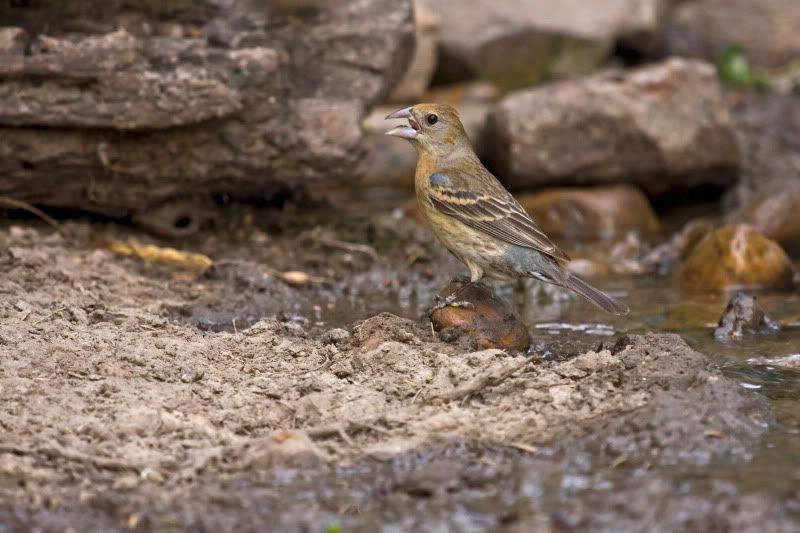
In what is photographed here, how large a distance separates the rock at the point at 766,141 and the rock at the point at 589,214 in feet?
3.26

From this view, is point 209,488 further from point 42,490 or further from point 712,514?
point 712,514

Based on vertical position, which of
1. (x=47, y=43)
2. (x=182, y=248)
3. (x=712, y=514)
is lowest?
(x=182, y=248)

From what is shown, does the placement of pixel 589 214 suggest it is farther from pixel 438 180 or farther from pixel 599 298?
pixel 599 298

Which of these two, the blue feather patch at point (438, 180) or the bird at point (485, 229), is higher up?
the blue feather patch at point (438, 180)

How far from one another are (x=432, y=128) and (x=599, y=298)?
1661 millimetres

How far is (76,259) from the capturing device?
739 centimetres

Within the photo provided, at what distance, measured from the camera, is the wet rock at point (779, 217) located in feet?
30.9

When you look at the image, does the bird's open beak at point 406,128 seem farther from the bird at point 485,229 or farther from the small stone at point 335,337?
the small stone at point 335,337

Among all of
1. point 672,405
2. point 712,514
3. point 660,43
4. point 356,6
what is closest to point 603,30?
point 660,43

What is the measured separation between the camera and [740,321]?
6.85 m

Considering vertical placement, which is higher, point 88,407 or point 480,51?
point 480,51

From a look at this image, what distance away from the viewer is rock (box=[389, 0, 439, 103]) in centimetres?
1103

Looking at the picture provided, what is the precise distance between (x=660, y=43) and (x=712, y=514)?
10.2 m

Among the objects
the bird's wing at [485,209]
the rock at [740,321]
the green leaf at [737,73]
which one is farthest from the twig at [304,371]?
the green leaf at [737,73]
